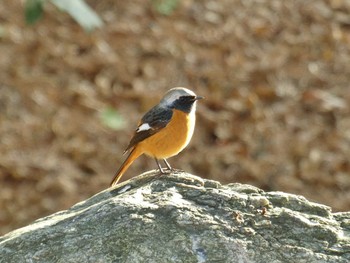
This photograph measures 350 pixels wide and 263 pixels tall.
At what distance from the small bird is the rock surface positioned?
35.7 inches

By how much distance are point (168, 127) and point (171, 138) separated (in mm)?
68

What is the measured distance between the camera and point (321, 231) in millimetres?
3510

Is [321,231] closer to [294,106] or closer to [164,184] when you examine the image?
[164,184]

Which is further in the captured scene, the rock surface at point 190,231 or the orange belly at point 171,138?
the orange belly at point 171,138

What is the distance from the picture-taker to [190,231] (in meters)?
3.38

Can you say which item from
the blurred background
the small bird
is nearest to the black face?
the small bird

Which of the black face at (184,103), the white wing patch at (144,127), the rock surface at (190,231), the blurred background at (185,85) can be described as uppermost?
the blurred background at (185,85)

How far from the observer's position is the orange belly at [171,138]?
4.65 m

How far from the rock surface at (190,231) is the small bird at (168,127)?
91cm

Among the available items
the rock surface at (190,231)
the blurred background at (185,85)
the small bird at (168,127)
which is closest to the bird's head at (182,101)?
the small bird at (168,127)

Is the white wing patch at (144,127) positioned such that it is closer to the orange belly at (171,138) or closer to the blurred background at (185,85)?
the orange belly at (171,138)

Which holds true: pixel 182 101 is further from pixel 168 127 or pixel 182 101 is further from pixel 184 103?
pixel 168 127

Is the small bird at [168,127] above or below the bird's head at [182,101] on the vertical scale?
below

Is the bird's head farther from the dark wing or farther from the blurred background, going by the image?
the blurred background
